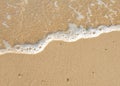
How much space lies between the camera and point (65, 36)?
616cm

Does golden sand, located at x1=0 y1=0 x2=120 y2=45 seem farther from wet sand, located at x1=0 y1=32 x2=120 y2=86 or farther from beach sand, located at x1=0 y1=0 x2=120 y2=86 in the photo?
wet sand, located at x1=0 y1=32 x2=120 y2=86

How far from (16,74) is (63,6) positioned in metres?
2.32

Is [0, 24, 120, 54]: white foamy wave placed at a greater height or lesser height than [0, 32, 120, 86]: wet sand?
greater

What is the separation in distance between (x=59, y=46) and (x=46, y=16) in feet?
3.37

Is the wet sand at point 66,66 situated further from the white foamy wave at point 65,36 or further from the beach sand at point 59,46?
the white foamy wave at point 65,36

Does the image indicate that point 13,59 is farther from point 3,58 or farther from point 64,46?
point 64,46

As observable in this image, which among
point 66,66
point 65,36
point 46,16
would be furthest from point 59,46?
point 46,16

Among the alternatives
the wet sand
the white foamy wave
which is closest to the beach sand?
the wet sand

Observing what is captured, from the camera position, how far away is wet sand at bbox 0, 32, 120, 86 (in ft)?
18.1

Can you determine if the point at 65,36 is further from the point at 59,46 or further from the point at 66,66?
the point at 66,66

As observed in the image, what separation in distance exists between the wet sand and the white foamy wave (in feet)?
0.43

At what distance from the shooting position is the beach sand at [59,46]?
5547 millimetres

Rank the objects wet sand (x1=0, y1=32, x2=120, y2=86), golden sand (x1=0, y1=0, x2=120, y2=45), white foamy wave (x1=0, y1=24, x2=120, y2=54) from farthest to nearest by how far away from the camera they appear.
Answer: golden sand (x1=0, y1=0, x2=120, y2=45)
white foamy wave (x1=0, y1=24, x2=120, y2=54)
wet sand (x1=0, y1=32, x2=120, y2=86)

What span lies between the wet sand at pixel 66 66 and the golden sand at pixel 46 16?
0.56m
